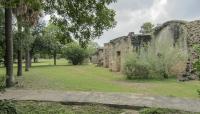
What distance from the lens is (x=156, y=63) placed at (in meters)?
21.9

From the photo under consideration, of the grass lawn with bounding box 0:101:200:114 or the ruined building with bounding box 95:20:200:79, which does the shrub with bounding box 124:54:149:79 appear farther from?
the grass lawn with bounding box 0:101:200:114

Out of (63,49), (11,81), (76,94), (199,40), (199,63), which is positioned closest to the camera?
(199,63)

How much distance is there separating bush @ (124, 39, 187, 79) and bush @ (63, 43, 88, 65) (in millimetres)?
24472

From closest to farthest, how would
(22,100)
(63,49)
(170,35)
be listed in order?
(22,100) < (170,35) < (63,49)

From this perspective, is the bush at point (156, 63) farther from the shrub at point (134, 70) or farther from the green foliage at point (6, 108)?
the green foliage at point (6, 108)

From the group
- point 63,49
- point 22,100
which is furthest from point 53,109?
point 63,49

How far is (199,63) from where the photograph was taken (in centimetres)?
645

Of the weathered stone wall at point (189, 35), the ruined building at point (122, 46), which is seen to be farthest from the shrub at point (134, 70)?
the ruined building at point (122, 46)

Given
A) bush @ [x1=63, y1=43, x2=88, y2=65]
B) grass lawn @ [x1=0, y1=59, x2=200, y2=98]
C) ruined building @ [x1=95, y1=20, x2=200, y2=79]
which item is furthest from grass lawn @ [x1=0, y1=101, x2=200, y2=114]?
bush @ [x1=63, y1=43, x2=88, y2=65]

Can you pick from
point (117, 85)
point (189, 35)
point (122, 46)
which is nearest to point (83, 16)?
point (117, 85)

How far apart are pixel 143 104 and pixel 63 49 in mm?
38599

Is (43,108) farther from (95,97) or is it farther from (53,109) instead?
(95,97)

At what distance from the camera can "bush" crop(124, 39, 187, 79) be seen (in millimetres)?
21953

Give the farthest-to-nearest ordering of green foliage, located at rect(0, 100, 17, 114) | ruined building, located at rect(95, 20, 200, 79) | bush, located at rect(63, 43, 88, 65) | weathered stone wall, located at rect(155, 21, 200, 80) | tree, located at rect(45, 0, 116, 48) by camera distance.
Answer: bush, located at rect(63, 43, 88, 65)
ruined building, located at rect(95, 20, 200, 79)
weathered stone wall, located at rect(155, 21, 200, 80)
tree, located at rect(45, 0, 116, 48)
green foliage, located at rect(0, 100, 17, 114)
